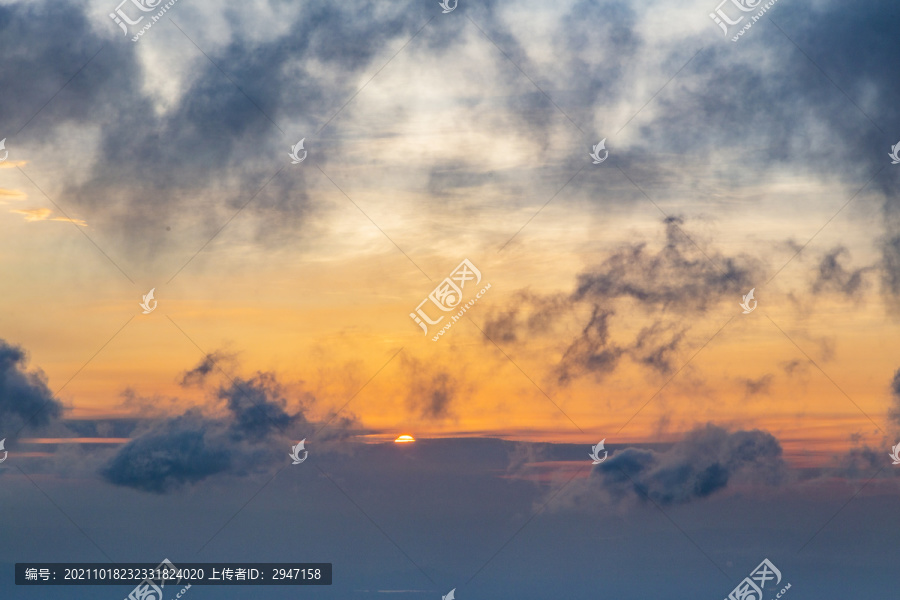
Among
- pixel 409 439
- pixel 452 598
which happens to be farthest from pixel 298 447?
pixel 452 598

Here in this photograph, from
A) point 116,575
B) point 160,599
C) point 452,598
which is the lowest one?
point 452,598

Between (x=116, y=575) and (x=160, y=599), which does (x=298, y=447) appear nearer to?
(x=160, y=599)

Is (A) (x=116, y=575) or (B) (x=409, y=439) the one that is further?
(A) (x=116, y=575)

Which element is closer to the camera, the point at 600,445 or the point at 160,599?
the point at 600,445

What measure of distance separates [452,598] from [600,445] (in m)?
25.5

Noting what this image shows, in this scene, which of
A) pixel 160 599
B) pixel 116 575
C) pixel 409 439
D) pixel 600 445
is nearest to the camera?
pixel 600 445

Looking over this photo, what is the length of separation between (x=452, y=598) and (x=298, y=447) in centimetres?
2571

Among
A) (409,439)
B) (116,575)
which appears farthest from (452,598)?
(116,575)

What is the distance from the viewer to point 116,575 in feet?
289

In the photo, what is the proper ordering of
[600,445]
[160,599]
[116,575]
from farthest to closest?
[116,575]
[160,599]
[600,445]

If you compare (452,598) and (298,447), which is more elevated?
(298,447)

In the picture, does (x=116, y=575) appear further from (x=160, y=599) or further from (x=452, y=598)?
(x=452, y=598)

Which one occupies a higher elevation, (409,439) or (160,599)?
(409,439)

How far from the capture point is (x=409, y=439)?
221 feet
